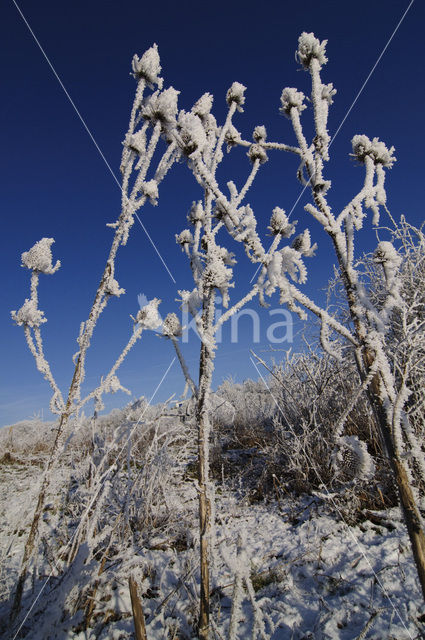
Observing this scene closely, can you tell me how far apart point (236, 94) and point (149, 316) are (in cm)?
147

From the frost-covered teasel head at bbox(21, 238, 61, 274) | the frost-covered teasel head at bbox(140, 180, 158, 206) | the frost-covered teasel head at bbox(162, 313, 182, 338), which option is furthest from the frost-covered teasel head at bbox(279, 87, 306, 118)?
the frost-covered teasel head at bbox(21, 238, 61, 274)

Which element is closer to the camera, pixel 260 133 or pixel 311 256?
pixel 311 256

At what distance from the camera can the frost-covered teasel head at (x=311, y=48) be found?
1.29 meters

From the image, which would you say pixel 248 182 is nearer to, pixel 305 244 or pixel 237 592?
pixel 305 244

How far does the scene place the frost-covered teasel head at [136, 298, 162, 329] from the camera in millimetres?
1688

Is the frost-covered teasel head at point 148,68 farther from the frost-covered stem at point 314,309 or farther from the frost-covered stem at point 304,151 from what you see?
the frost-covered stem at point 314,309

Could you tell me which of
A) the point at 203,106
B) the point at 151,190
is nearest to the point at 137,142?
the point at 151,190

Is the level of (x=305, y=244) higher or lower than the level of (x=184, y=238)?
lower

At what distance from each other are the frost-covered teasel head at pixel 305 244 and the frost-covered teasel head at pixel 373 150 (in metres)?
0.40

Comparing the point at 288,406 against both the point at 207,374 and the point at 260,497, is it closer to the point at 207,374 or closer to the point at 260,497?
the point at 260,497

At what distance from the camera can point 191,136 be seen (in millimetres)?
1228

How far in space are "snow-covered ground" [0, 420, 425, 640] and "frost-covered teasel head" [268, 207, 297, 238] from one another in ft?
3.75

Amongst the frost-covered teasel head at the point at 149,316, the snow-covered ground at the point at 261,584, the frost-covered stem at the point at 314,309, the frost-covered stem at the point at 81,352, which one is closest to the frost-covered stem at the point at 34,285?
the frost-covered stem at the point at 81,352

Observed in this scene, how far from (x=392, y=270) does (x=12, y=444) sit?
8.51 meters
